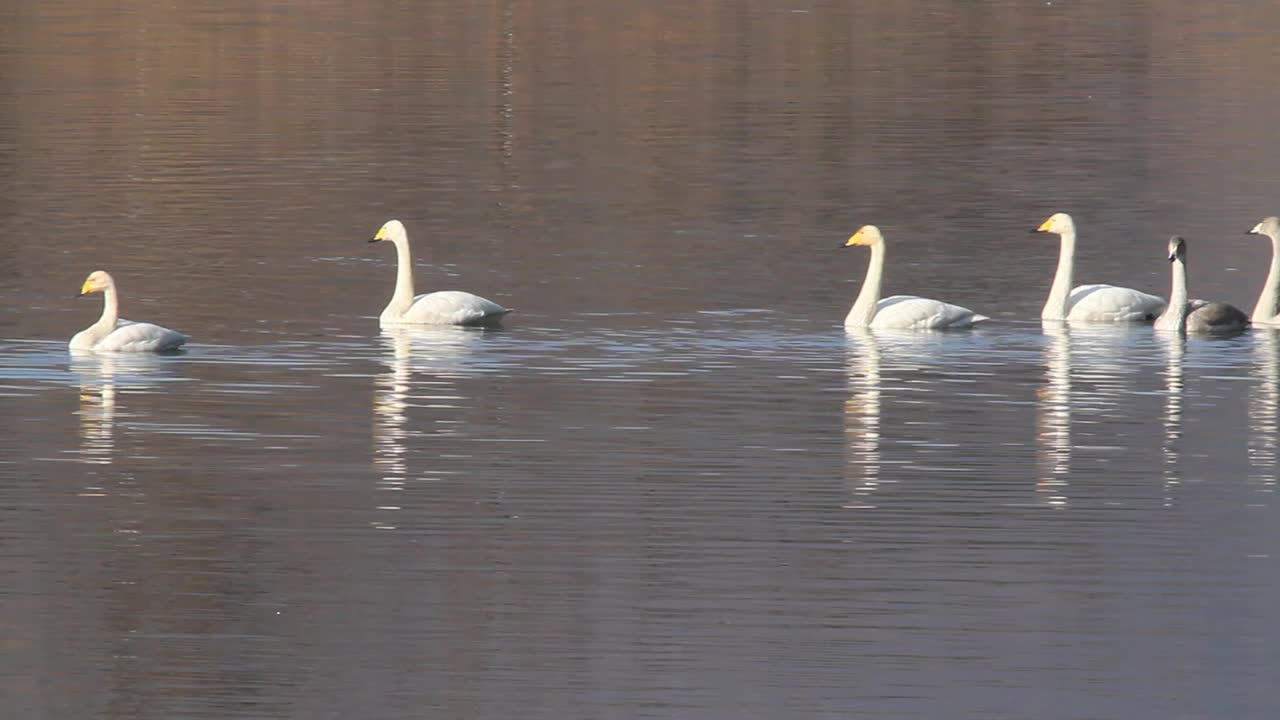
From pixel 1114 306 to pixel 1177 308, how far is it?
0.83 metres

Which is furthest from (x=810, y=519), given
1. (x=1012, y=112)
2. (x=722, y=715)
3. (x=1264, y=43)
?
(x=1264, y=43)

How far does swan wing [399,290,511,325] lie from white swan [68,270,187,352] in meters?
2.76

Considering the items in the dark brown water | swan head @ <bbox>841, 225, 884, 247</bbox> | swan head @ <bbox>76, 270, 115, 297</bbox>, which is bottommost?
the dark brown water

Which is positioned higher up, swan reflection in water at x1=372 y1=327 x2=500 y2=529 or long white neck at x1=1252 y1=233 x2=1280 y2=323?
long white neck at x1=1252 y1=233 x2=1280 y2=323

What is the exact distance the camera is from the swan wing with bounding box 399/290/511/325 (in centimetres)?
2775

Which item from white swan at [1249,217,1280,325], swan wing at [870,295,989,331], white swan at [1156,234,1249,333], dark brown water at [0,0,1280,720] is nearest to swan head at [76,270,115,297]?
dark brown water at [0,0,1280,720]

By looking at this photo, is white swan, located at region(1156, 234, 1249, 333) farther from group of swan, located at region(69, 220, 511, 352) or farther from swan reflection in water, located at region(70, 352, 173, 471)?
swan reflection in water, located at region(70, 352, 173, 471)

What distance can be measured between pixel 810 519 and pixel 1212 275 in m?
16.1

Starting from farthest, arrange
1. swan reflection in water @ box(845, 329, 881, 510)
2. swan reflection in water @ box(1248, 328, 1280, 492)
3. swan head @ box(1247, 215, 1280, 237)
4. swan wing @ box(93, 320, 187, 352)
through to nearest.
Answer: swan head @ box(1247, 215, 1280, 237), swan wing @ box(93, 320, 187, 352), swan reflection in water @ box(1248, 328, 1280, 492), swan reflection in water @ box(845, 329, 881, 510)

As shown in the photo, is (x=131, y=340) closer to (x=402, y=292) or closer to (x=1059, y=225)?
(x=402, y=292)

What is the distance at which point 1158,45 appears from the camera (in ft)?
271

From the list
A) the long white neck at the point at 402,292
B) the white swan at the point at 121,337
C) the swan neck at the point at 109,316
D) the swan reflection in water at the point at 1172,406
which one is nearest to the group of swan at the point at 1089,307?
the swan reflection in water at the point at 1172,406

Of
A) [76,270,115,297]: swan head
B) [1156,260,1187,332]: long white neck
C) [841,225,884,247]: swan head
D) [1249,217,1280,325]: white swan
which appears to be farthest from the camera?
[841,225,884,247]: swan head

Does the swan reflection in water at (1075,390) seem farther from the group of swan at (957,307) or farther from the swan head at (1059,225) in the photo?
the swan head at (1059,225)
